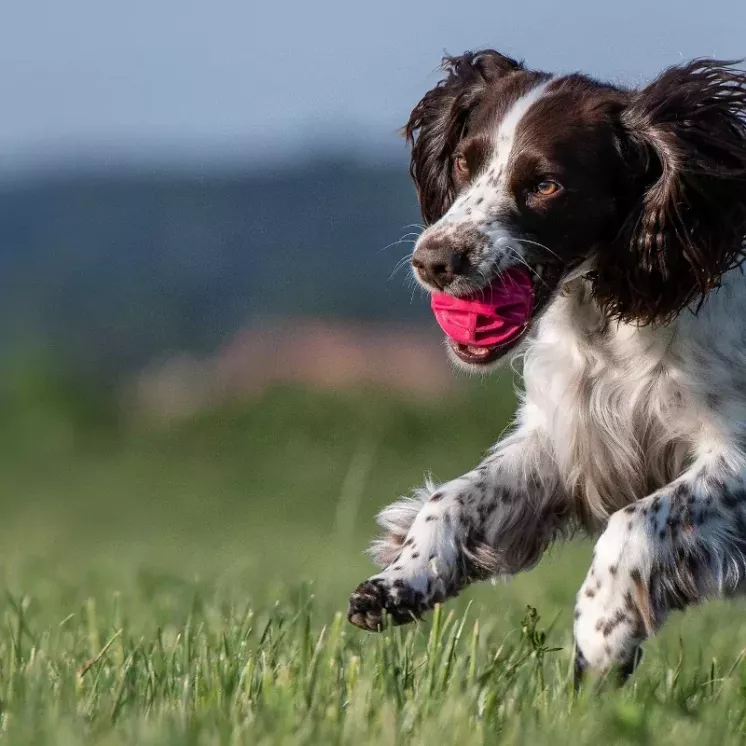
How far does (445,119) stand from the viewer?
13.2ft

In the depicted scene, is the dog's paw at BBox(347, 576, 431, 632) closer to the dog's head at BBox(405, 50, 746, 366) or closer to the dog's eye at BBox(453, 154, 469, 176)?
the dog's head at BBox(405, 50, 746, 366)

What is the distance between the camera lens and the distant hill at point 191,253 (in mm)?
19125

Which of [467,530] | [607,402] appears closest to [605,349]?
[607,402]

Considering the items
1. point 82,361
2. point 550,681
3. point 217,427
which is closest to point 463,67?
point 550,681

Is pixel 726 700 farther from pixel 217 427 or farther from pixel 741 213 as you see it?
pixel 217 427

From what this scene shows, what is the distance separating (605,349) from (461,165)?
59 centimetres

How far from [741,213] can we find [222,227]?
70.5 ft

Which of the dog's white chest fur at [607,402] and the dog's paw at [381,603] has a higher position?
the dog's white chest fur at [607,402]

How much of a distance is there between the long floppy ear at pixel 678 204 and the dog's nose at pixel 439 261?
18.1 inches

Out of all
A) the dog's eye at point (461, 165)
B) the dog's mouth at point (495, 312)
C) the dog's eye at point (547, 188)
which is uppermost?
the dog's eye at point (461, 165)

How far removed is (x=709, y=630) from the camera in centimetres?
483

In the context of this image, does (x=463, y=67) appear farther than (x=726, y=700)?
Yes

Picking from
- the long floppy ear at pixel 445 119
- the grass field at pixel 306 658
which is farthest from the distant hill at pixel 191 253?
the long floppy ear at pixel 445 119

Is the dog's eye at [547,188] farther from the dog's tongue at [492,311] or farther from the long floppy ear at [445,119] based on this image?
the long floppy ear at [445,119]
